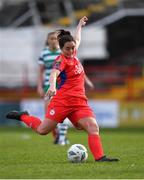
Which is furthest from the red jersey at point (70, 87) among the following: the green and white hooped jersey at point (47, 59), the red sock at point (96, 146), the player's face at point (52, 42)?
the green and white hooped jersey at point (47, 59)

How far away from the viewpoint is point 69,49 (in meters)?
11.3

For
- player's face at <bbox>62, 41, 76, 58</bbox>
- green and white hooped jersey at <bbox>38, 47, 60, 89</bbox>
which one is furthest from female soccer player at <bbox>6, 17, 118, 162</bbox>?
green and white hooped jersey at <bbox>38, 47, 60, 89</bbox>

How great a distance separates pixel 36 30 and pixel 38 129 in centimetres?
2112

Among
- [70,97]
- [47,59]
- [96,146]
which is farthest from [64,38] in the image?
[47,59]

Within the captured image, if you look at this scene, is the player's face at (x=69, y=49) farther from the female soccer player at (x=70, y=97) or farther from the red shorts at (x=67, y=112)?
the red shorts at (x=67, y=112)

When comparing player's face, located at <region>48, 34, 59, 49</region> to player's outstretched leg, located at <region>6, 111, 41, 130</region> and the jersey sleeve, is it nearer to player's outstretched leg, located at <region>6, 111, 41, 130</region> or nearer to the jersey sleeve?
player's outstretched leg, located at <region>6, 111, 41, 130</region>

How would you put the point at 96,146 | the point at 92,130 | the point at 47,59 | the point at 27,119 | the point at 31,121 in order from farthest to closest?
1. the point at 47,59
2. the point at 27,119
3. the point at 31,121
4. the point at 92,130
5. the point at 96,146

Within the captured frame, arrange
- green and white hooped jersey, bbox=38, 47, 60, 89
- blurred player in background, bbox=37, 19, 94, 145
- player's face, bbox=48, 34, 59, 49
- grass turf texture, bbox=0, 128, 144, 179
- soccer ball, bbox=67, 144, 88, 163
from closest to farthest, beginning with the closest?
grass turf texture, bbox=0, 128, 144, 179 → soccer ball, bbox=67, 144, 88, 163 → player's face, bbox=48, 34, 59, 49 → blurred player in background, bbox=37, 19, 94, 145 → green and white hooped jersey, bbox=38, 47, 60, 89

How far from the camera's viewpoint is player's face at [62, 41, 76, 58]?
443 inches

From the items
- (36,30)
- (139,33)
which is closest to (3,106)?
(36,30)

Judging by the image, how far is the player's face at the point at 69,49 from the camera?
11258 millimetres

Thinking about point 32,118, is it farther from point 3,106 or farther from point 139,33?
point 139,33

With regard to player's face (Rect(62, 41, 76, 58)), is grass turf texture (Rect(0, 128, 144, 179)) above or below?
below

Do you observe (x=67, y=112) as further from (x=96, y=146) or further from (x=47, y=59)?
(x=47, y=59)
